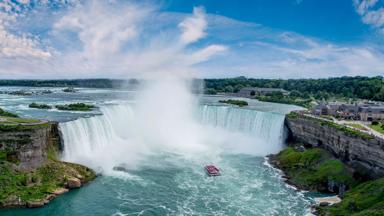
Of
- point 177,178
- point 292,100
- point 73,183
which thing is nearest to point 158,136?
point 177,178

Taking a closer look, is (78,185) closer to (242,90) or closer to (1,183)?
(1,183)

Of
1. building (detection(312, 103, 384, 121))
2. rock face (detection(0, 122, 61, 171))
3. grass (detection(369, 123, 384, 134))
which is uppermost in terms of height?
building (detection(312, 103, 384, 121))

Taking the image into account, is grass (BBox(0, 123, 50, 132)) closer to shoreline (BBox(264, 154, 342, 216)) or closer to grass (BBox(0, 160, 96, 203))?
grass (BBox(0, 160, 96, 203))

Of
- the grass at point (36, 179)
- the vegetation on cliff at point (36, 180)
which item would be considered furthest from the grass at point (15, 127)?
the grass at point (36, 179)

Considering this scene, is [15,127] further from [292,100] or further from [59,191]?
[292,100]

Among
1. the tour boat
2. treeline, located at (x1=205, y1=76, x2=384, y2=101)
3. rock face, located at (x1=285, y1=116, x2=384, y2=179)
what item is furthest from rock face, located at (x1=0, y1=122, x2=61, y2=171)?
treeline, located at (x1=205, y1=76, x2=384, y2=101)

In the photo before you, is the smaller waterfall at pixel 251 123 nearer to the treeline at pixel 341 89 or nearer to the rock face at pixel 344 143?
the rock face at pixel 344 143
